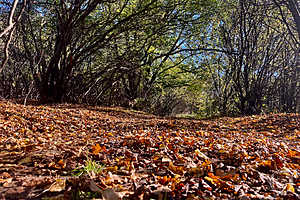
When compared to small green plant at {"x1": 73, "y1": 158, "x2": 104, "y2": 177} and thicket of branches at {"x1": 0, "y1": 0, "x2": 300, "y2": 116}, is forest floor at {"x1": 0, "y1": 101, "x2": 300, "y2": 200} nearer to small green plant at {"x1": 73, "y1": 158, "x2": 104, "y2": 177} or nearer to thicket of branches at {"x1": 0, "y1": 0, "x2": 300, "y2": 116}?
small green plant at {"x1": 73, "y1": 158, "x2": 104, "y2": 177}

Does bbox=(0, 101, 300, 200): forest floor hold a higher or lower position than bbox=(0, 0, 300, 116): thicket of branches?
lower

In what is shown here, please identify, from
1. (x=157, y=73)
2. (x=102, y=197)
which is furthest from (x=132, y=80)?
(x=102, y=197)

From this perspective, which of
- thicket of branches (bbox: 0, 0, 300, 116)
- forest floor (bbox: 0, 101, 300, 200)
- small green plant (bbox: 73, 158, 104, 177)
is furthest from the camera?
thicket of branches (bbox: 0, 0, 300, 116)

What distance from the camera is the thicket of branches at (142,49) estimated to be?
213 inches

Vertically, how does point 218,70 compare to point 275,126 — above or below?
above

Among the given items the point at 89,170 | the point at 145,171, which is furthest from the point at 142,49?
the point at 89,170

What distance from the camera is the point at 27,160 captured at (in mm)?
1668

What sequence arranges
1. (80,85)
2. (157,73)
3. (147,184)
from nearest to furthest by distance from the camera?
(147,184) < (80,85) < (157,73)

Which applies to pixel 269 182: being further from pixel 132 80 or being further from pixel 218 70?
pixel 218 70

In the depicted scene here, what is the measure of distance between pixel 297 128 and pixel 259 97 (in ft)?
12.8

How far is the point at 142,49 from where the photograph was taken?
7.32 meters

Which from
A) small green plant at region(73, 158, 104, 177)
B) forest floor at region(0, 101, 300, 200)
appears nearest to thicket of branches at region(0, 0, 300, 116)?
forest floor at region(0, 101, 300, 200)

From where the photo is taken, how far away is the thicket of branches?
541cm

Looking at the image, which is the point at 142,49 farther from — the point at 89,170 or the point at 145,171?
the point at 89,170
